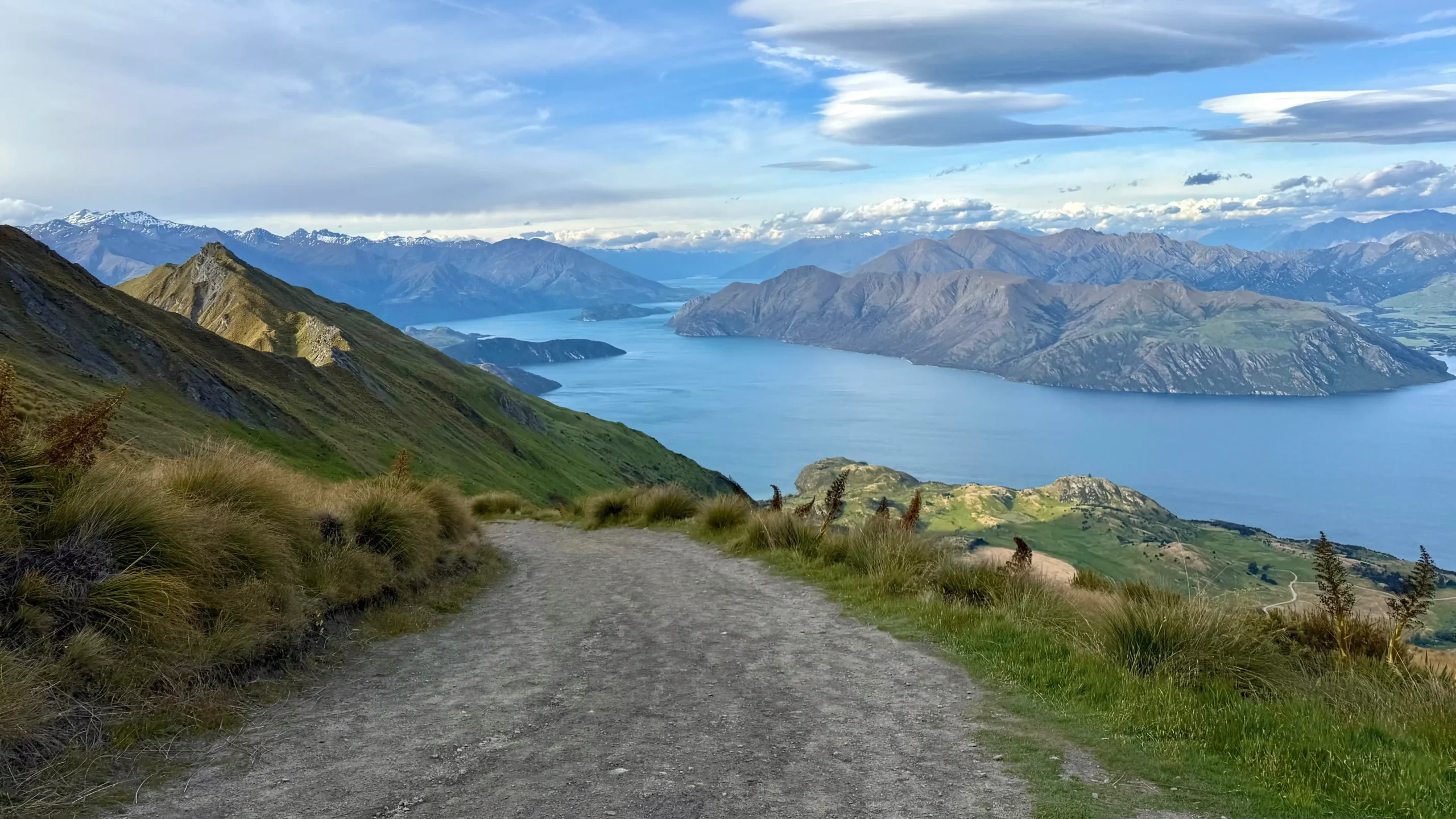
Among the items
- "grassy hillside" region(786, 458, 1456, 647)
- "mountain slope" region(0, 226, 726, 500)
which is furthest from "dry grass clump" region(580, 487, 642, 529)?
"grassy hillside" region(786, 458, 1456, 647)

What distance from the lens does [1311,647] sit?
980 centimetres

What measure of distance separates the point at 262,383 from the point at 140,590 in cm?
4874

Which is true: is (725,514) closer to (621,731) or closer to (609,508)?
(609,508)

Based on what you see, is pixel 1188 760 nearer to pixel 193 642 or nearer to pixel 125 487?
pixel 193 642

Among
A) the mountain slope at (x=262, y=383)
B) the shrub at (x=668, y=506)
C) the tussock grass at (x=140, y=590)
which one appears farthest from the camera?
the mountain slope at (x=262, y=383)

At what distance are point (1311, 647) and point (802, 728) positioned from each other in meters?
6.99

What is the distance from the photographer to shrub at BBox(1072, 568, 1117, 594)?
13.5m

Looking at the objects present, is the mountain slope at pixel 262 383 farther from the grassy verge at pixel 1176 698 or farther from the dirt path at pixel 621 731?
the grassy verge at pixel 1176 698

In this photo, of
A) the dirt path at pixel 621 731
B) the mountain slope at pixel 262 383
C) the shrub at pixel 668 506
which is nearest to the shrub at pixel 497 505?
the mountain slope at pixel 262 383

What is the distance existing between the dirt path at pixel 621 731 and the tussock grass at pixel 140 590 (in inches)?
27.0

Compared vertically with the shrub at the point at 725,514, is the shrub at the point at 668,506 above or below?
below

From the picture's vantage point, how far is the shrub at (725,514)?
20.4 m

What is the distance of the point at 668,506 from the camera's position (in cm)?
2469

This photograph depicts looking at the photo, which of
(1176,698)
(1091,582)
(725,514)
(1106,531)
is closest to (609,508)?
(725,514)
